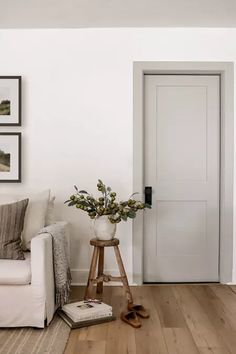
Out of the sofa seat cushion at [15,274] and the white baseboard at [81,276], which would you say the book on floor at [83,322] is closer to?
the sofa seat cushion at [15,274]

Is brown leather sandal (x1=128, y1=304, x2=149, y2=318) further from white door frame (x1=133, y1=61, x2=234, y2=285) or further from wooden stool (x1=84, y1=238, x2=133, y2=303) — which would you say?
white door frame (x1=133, y1=61, x2=234, y2=285)

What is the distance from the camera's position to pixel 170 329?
2648 millimetres

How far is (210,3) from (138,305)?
250 cm

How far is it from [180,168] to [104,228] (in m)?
1.14

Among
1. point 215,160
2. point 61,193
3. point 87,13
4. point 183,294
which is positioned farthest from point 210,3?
point 183,294

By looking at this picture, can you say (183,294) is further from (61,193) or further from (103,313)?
(61,193)

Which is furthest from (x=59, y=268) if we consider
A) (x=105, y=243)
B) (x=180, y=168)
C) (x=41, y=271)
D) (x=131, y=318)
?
(x=180, y=168)

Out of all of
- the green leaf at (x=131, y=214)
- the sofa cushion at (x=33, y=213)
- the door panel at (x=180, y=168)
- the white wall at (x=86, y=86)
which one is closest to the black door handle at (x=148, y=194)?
the door panel at (x=180, y=168)

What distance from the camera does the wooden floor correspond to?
2.38 meters

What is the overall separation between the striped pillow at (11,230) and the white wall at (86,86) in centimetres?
83

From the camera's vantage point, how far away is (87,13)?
11.0 feet

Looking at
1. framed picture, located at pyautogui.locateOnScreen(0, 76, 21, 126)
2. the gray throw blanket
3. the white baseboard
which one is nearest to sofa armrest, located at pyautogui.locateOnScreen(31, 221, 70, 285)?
the gray throw blanket

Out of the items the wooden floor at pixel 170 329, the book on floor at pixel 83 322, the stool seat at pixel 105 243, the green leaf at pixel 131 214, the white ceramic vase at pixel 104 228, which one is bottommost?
the wooden floor at pixel 170 329

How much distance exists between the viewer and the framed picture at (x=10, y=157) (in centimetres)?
369
